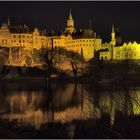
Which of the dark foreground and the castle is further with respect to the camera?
the castle

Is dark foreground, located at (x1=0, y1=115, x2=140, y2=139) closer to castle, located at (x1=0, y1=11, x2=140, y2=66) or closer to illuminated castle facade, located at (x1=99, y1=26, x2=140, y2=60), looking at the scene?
castle, located at (x1=0, y1=11, x2=140, y2=66)

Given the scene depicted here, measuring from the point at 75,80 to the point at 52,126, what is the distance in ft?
136

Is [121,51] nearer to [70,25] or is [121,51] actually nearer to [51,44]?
[51,44]

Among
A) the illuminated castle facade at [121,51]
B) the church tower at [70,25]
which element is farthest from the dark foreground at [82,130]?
the church tower at [70,25]

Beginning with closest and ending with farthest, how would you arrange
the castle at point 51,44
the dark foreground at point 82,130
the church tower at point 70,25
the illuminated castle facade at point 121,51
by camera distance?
the dark foreground at point 82,130, the castle at point 51,44, the illuminated castle facade at point 121,51, the church tower at point 70,25

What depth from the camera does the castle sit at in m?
60.8

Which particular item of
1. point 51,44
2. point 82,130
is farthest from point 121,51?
point 82,130

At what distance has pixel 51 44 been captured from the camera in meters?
67.1

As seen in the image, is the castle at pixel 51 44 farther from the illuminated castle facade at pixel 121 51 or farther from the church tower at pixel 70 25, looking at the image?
the church tower at pixel 70 25

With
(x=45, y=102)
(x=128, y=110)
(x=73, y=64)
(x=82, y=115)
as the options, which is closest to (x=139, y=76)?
(x=73, y=64)

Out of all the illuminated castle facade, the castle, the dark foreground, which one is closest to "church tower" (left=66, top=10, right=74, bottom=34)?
the castle

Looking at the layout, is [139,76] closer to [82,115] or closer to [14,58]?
[14,58]

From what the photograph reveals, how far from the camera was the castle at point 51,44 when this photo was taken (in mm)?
60812

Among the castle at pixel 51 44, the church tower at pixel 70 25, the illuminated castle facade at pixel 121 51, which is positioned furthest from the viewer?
the church tower at pixel 70 25
